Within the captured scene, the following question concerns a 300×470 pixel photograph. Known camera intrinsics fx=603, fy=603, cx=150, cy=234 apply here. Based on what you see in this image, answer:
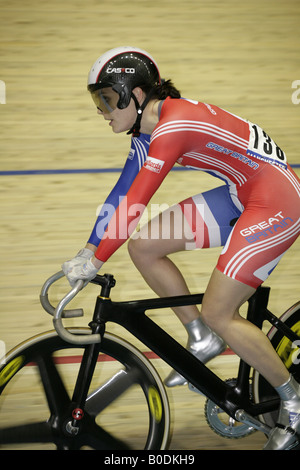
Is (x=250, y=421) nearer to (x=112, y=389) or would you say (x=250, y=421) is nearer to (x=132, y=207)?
(x=112, y=389)

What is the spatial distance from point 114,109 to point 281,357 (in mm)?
1098

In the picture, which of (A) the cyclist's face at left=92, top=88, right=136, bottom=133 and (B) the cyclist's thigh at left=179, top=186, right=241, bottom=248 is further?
(B) the cyclist's thigh at left=179, top=186, right=241, bottom=248

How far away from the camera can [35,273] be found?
338 cm

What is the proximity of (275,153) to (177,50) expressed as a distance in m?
3.74

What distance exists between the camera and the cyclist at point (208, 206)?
1938 millimetres

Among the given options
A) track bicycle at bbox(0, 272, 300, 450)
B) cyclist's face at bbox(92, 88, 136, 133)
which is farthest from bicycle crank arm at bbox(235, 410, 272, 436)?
cyclist's face at bbox(92, 88, 136, 133)

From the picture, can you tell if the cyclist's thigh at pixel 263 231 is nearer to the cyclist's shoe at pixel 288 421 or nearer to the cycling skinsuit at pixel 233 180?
the cycling skinsuit at pixel 233 180

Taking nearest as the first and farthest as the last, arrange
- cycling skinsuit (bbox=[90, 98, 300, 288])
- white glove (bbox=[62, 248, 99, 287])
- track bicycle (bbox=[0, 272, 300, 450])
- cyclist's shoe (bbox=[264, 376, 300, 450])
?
white glove (bbox=[62, 248, 99, 287]), cycling skinsuit (bbox=[90, 98, 300, 288]), track bicycle (bbox=[0, 272, 300, 450]), cyclist's shoe (bbox=[264, 376, 300, 450])

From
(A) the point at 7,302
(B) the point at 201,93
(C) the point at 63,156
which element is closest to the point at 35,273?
(A) the point at 7,302

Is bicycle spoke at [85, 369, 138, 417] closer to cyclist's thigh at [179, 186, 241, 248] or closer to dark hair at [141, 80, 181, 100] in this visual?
cyclist's thigh at [179, 186, 241, 248]

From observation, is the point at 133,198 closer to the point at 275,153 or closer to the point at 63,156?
the point at 275,153

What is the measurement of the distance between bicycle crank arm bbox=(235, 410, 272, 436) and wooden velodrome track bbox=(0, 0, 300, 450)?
0.27 m

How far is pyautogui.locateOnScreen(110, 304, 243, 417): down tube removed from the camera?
200 cm

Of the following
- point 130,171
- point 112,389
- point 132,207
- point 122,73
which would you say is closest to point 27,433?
point 112,389
